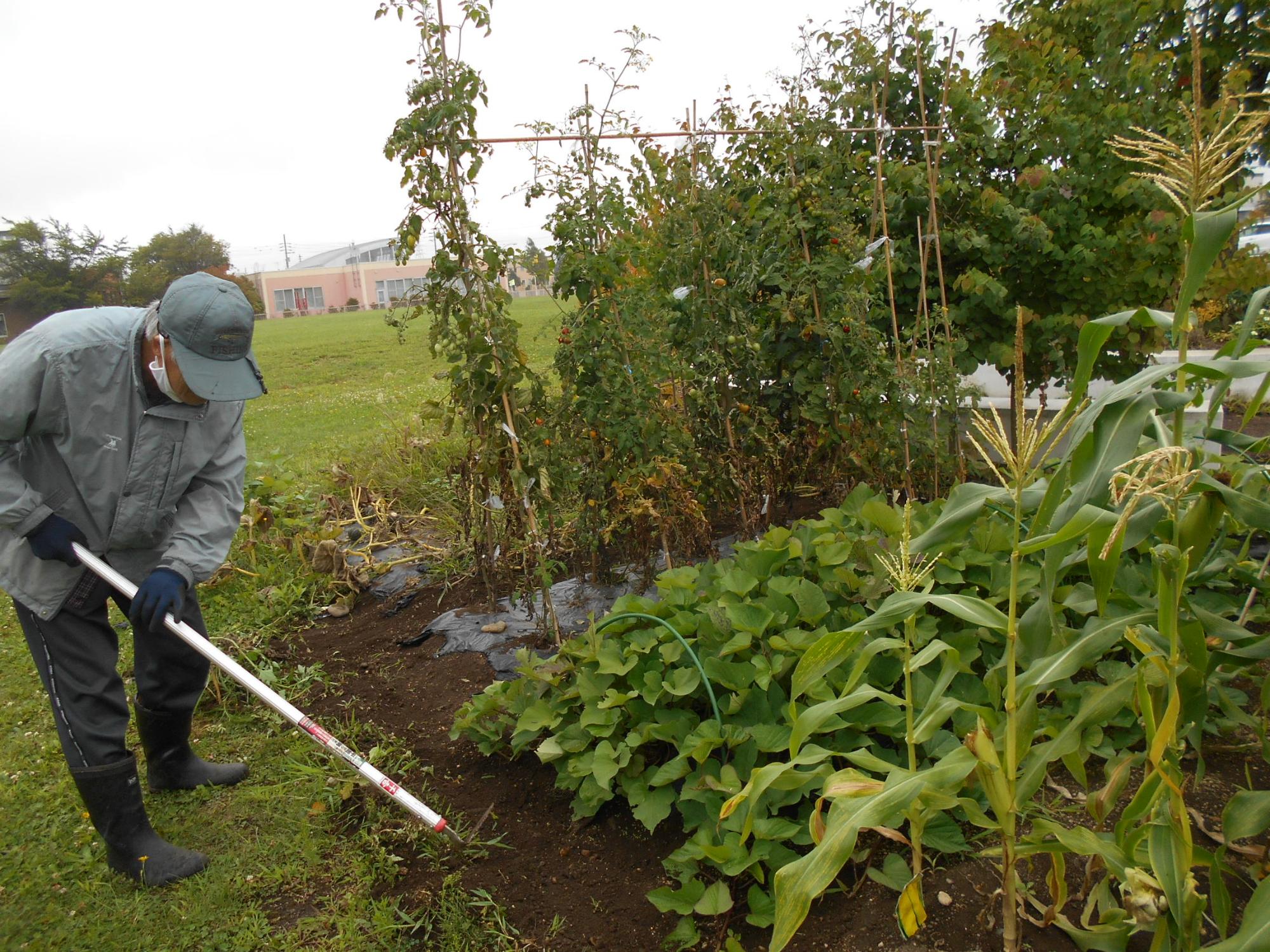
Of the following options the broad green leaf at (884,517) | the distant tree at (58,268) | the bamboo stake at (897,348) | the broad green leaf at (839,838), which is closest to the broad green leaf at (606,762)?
the broad green leaf at (839,838)

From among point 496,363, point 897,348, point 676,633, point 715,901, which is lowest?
point 715,901

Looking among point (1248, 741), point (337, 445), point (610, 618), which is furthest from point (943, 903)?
point (337, 445)

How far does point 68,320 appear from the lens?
9.09 ft

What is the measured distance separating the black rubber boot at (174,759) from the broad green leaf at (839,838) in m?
2.50

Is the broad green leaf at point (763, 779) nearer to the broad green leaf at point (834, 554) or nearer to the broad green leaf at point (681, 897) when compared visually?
the broad green leaf at point (681, 897)

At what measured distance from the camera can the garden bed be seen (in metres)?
2.05

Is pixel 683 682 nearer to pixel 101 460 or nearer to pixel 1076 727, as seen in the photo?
pixel 1076 727

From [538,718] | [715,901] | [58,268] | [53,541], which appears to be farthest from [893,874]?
[58,268]

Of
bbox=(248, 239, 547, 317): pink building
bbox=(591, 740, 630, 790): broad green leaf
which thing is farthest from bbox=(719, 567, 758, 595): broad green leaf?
bbox=(248, 239, 547, 317): pink building

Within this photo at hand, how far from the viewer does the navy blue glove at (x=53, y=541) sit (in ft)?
8.72

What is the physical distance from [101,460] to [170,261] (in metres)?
12.9

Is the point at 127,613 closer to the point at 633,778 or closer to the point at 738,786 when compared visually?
the point at 633,778

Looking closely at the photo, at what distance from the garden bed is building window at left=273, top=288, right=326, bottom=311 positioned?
63926mm

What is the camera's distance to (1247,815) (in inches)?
65.6
